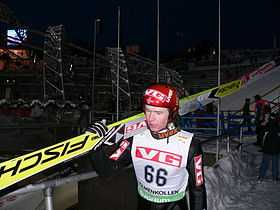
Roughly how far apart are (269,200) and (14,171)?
5.15 m

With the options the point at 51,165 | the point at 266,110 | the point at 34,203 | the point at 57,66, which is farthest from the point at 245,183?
the point at 57,66

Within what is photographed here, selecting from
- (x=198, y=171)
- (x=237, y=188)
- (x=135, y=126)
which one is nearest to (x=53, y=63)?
(x=237, y=188)

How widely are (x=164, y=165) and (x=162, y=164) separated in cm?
2

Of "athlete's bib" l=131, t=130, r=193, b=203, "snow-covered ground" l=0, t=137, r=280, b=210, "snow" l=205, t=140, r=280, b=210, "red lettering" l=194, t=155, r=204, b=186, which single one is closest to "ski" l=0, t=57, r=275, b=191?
"athlete's bib" l=131, t=130, r=193, b=203

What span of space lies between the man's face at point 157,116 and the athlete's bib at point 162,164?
130 millimetres

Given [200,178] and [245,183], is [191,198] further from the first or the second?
[245,183]

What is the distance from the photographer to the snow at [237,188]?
5.61 m

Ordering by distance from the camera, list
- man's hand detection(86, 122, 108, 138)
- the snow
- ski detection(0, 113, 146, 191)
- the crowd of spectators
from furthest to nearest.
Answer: the crowd of spectators < the snow < man's hand detection(86, 122, 108, 138) < ski detection(0, 113, 146, 191)

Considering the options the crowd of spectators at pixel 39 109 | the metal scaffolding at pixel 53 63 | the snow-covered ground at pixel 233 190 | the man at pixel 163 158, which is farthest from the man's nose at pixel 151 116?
the metal scaffolding at pixel 53 63

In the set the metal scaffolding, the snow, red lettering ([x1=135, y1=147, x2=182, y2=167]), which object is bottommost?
the snow

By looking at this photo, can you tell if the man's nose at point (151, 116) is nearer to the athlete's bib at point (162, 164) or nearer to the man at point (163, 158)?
the man at point (163, 158)

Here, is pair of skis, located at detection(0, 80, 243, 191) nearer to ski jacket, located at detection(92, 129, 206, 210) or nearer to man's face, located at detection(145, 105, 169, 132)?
ski jacket, located at detection(92, 129, 206, 210)

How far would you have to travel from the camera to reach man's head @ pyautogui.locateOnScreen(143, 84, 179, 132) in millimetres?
2463

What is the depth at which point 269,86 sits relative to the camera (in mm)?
22266
